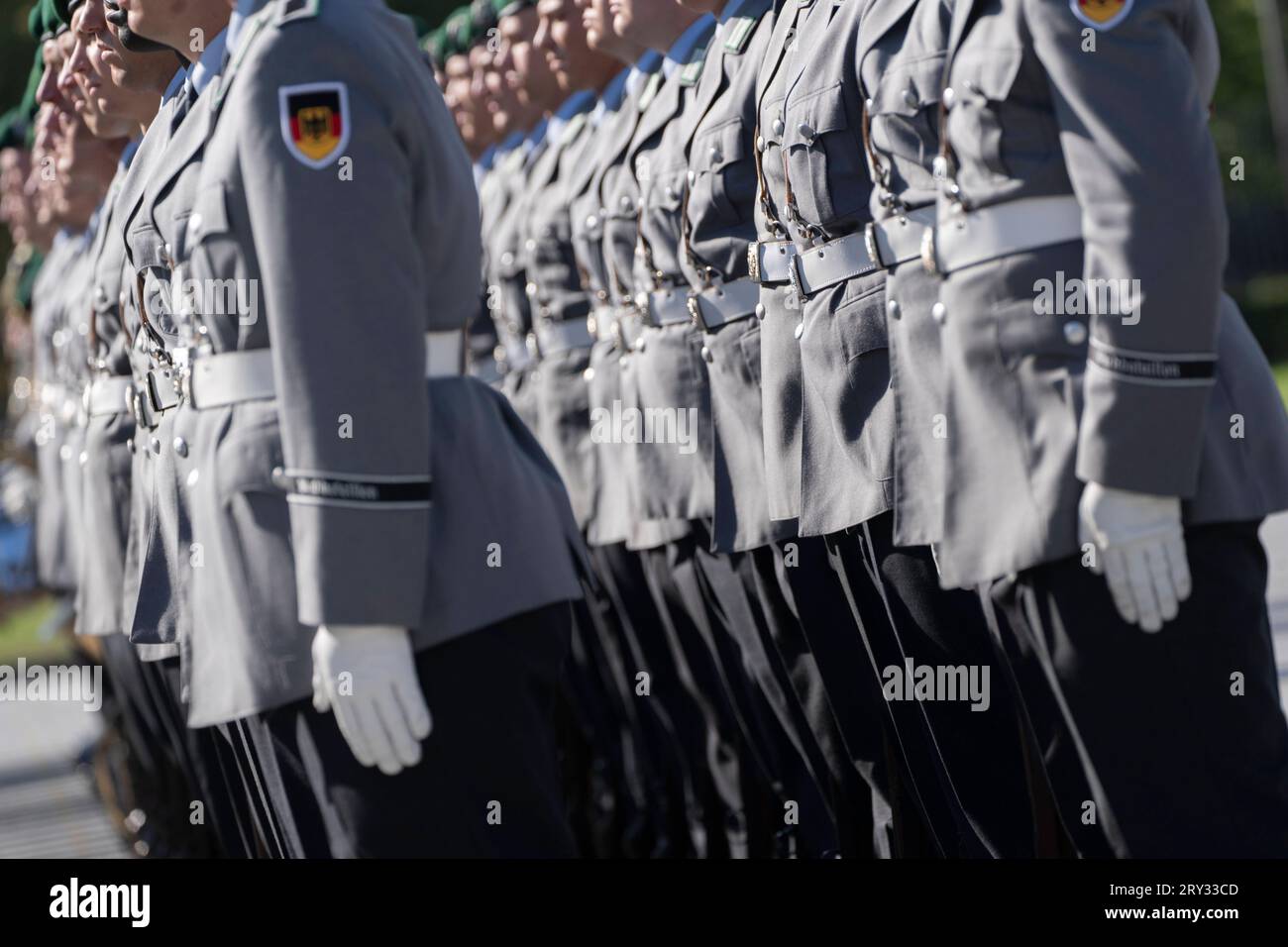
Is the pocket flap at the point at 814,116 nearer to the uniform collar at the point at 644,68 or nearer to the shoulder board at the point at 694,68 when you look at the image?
the shoulder board at the point at 694,68

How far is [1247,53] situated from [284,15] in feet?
96.5

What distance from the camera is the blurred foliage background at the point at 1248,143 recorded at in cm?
1581

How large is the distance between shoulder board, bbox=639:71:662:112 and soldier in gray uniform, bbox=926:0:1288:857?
1.67 meters

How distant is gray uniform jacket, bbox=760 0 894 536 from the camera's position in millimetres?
3178

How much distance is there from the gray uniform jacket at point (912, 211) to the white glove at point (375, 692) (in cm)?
77

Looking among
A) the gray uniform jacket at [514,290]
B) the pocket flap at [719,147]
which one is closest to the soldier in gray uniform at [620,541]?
the gray uniform jacket at [514,290]

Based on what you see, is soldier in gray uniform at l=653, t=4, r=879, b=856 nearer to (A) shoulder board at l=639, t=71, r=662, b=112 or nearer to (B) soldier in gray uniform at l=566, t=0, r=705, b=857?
(A) shoulder board at l=639, t=71, r=662, b=112

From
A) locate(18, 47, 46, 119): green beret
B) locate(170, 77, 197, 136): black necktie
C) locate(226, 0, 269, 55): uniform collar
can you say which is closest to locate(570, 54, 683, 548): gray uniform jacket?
locate(18, 47, 46, 119): green beret

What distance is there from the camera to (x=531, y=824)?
9.16 feet

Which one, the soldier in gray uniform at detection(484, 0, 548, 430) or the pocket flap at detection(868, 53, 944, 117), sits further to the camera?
the soldier in gray uniform at detection(484, 0, 548, 430)

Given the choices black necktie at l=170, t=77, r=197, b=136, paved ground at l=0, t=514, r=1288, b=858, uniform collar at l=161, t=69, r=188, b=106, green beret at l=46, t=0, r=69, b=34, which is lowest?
paved ground at l=0, t=514, r=1288, b=858

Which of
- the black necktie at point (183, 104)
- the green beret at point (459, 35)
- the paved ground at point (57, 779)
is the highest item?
the green beret at point (459, 35)
